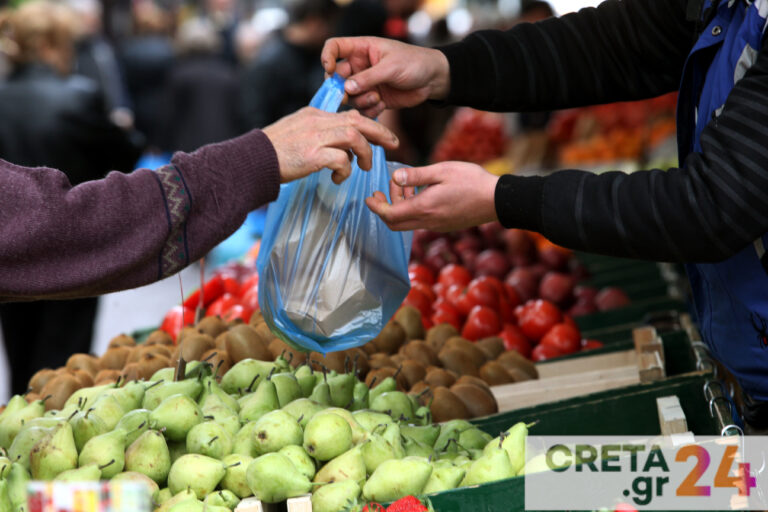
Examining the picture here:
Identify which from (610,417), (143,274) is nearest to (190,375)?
(143,274)

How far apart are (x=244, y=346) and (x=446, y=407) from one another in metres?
0.57

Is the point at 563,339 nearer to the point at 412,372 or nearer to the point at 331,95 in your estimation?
the point at 412,372

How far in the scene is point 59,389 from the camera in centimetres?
248

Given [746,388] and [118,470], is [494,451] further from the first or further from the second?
[118,470]

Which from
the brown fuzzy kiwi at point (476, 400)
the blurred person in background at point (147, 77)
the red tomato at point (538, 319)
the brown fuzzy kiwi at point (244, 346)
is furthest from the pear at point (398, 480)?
the blurred person in background at point (147, 77)

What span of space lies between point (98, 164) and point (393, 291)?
9.79 feet

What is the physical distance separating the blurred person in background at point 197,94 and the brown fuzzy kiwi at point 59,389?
222 inches

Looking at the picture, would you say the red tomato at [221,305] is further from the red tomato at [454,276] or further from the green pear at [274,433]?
the green pear at [274,433]

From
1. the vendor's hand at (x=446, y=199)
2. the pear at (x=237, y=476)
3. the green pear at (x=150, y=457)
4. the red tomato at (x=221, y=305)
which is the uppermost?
the vendor's hand at (x=446, y=199)

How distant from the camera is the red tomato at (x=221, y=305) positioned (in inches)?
128

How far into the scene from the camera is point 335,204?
2154 millimetres

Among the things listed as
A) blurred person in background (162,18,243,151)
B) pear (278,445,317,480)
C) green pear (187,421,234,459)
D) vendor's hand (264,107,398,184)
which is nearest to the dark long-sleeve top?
vendor's hand (264,107,398,184)

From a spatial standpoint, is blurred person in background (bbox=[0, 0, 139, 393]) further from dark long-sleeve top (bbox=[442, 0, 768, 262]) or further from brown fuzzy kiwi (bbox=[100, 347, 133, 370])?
dark long-sleeve top (bbox=[442, 0, 768, 262])

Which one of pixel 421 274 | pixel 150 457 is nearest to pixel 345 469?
pixel 150 457
